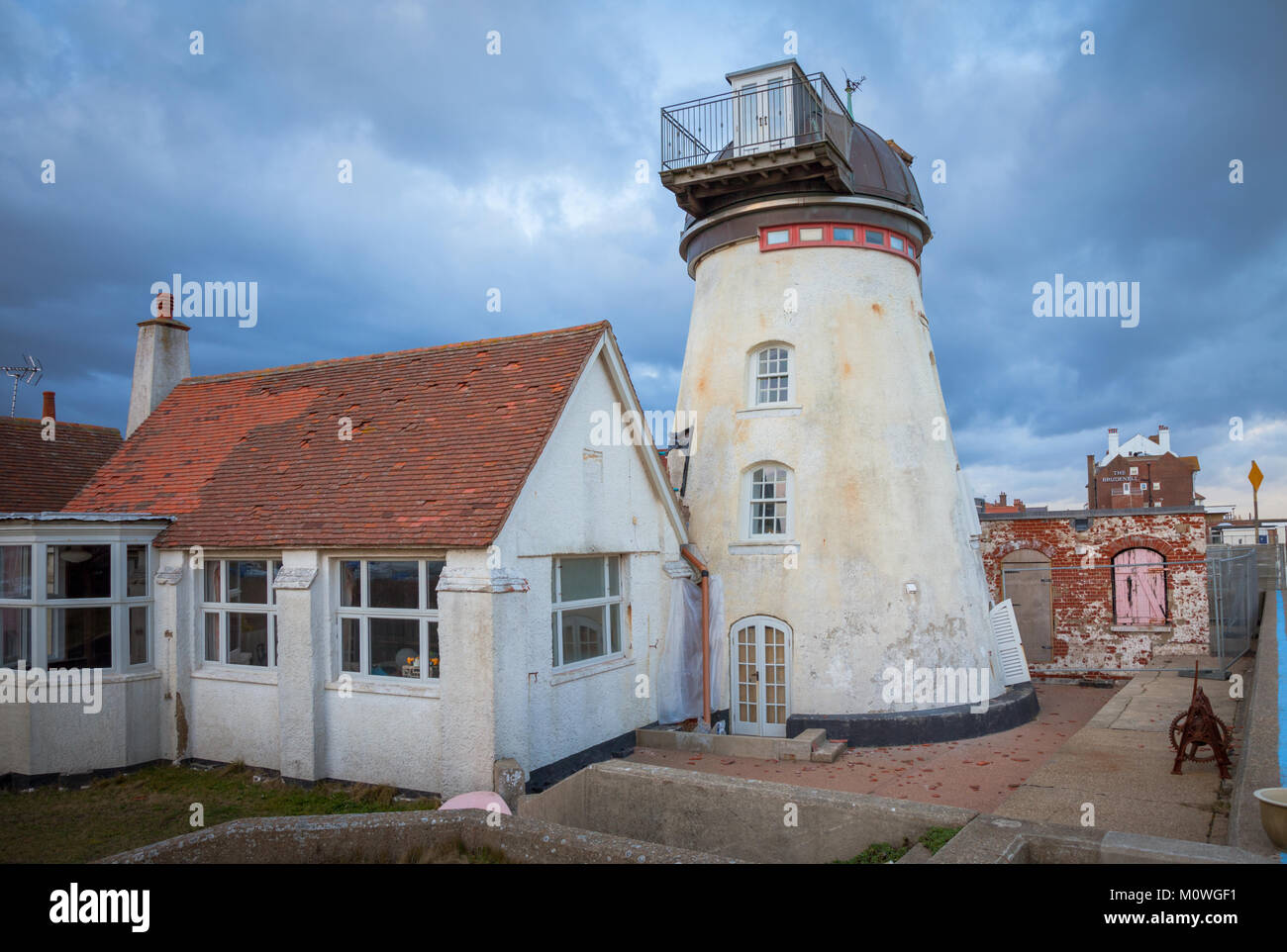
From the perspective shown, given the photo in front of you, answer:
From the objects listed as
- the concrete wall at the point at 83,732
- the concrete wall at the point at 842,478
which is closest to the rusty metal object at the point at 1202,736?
the concrete wall at the point at 842,478

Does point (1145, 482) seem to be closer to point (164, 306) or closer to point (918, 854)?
point (164, 306)

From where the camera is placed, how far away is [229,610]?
12812 millimetres

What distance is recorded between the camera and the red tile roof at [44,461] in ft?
53.0

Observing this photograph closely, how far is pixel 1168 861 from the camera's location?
5438 millimetres

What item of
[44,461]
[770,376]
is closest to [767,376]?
[770,376]

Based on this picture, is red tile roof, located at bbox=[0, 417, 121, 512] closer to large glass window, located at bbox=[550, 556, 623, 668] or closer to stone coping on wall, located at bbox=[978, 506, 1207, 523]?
large glass window, located at bbox=[550, 556, 623, 668]

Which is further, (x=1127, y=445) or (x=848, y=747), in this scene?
(x=1127, y=445)

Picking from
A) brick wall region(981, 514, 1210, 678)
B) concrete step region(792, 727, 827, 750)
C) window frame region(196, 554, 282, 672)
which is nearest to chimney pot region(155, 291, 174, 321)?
window frame region(196, 554, 282, 672)
